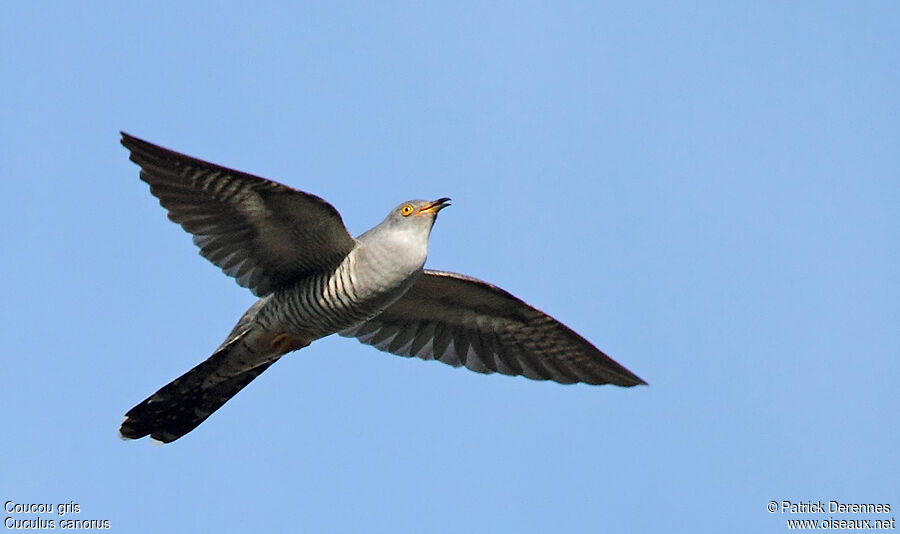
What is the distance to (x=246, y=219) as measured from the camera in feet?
31.7

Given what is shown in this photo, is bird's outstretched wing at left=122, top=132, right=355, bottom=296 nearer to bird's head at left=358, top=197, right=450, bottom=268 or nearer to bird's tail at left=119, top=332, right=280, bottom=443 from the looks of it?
bird's head at left=358, top=197, right=450, bottom=268

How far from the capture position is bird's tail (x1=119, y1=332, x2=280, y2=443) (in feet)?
33.1

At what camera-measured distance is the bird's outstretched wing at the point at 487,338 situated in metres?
10.9

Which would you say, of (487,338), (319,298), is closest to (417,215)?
(319,298)

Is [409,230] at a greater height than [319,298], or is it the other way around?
[409,230]

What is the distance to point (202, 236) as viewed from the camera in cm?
973

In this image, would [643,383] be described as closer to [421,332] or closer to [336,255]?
[421,332]

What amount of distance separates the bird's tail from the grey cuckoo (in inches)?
0.4

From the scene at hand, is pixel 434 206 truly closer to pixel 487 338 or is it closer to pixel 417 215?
pixel 417 215

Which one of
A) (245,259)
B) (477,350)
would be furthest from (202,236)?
(477,350)

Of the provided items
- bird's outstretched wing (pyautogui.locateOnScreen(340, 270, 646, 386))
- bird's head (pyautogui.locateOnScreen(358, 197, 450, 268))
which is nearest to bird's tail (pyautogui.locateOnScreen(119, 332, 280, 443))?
bird's outstretched wing (pyautogui.locateOnScreen(340, 270, 646, 386))

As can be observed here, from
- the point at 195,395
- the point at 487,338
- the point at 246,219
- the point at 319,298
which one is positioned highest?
the point at 246,219

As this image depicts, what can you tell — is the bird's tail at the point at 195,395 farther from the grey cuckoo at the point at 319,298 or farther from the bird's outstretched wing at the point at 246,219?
the bird's outstretched wing at the point at 246,219

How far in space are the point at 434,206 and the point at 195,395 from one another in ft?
8.41
